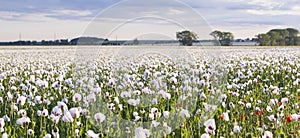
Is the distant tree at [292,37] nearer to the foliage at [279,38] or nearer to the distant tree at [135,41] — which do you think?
the foliage at [279,38]

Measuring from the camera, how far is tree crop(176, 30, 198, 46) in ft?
25.9

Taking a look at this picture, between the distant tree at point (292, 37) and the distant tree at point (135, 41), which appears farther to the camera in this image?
the distant tree at point (292, 37)

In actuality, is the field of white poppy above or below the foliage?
above

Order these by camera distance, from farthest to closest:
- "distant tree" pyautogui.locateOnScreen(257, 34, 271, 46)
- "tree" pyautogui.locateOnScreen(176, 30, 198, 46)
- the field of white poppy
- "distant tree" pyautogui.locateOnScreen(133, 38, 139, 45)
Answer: "distant tree" pyautogui.locateOnScreen(257, 34, 271, 46), "tree" pyautogui.locateOnScreen(176, 30, 198, 46), "distant tree" pyautogui.locateOnScreen(133, 38, 139, 45), the field of white poppy

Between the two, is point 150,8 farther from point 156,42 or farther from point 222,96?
point 222,96

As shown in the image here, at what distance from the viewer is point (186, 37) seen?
821 cm

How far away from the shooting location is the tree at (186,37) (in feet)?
25.9

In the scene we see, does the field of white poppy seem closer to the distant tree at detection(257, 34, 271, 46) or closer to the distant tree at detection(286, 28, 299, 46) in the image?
the distant tree at detection(257, 34, 271, 46)

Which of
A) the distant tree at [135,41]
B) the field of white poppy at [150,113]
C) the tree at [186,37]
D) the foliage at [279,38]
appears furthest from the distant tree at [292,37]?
the distant tree at [135,41]

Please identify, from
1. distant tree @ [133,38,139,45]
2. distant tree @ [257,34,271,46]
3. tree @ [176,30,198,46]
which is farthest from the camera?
distant tree @ [257,34,271,46]

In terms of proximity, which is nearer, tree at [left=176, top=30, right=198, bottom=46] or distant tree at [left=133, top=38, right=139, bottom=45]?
distant tree at [left=133, top=38, right=139, bottom=45]

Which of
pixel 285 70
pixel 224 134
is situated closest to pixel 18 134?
pixel 224 134

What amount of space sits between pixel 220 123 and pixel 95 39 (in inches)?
113

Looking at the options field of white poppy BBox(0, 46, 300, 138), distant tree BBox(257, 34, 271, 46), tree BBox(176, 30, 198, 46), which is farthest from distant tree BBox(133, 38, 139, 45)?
distant tree BBox(257, 34, 271, 46)
